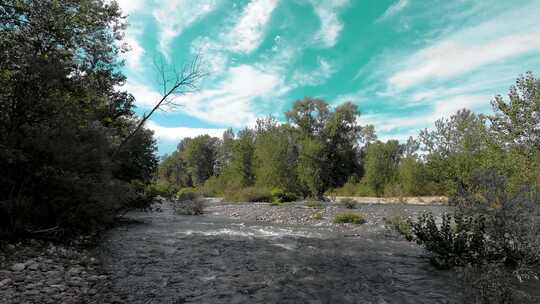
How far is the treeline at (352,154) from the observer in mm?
14781

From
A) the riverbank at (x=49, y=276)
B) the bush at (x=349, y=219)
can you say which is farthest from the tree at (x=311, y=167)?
the riverbank at (x=49, y=276)

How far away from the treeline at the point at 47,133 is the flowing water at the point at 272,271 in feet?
6.43

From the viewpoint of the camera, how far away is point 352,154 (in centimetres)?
6166

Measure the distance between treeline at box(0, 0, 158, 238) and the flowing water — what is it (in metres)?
1.96

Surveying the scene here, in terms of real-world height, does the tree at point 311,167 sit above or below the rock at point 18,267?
above

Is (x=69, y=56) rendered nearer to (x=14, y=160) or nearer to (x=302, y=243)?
(x=14, y=160)

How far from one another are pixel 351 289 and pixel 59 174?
8.79 meters

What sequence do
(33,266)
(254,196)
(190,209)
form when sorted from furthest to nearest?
(254,196)
(190,209)
(33,266)

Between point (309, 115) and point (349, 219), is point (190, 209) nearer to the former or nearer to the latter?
point (349, 219)

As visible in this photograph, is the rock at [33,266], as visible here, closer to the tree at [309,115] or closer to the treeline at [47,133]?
the treeline at [47,133]

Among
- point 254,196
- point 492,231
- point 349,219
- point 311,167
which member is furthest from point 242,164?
point 492,231

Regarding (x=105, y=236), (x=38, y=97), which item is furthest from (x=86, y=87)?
(x=105, y=236)

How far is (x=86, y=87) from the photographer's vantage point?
13.6 meters

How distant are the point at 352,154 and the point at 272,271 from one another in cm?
5606
